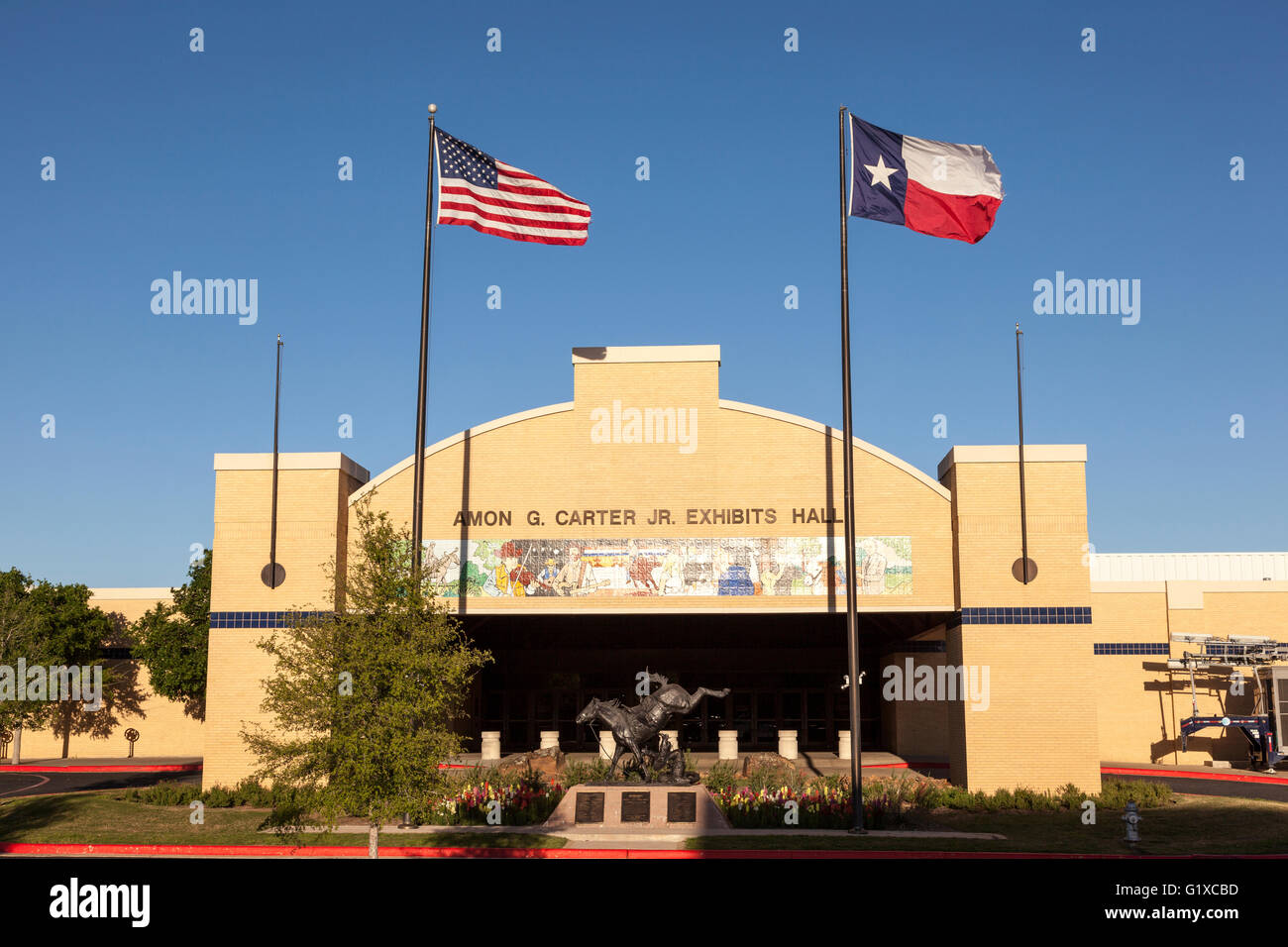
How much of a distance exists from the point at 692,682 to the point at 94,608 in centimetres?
2736

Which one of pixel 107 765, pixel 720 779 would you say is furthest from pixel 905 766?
pixel 107 765

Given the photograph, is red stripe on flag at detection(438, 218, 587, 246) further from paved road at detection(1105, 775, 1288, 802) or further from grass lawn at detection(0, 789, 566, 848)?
paved road at detection(1105, 775, 1288, 802)

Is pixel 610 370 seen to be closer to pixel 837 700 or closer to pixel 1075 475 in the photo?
pixel 1075 475

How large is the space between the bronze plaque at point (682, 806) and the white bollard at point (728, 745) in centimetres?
1487

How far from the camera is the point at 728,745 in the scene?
38.8 metres

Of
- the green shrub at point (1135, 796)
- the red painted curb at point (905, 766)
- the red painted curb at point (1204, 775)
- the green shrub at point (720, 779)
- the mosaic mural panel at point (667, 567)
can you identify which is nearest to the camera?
the green shrub at point (720, 779)

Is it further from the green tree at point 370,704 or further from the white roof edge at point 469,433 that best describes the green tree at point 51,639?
the green tree at point 370,704

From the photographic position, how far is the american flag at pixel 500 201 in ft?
84.1

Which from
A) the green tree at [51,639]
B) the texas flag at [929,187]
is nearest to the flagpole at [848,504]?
the texas flag at [929,187]

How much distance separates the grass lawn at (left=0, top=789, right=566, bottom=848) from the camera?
859 inches

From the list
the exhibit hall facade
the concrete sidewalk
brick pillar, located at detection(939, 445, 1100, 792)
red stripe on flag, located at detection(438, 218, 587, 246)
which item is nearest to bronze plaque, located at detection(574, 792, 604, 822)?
the exhibit hall facade

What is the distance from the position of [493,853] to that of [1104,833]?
538 inches

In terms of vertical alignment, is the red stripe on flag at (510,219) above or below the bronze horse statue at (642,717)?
above
